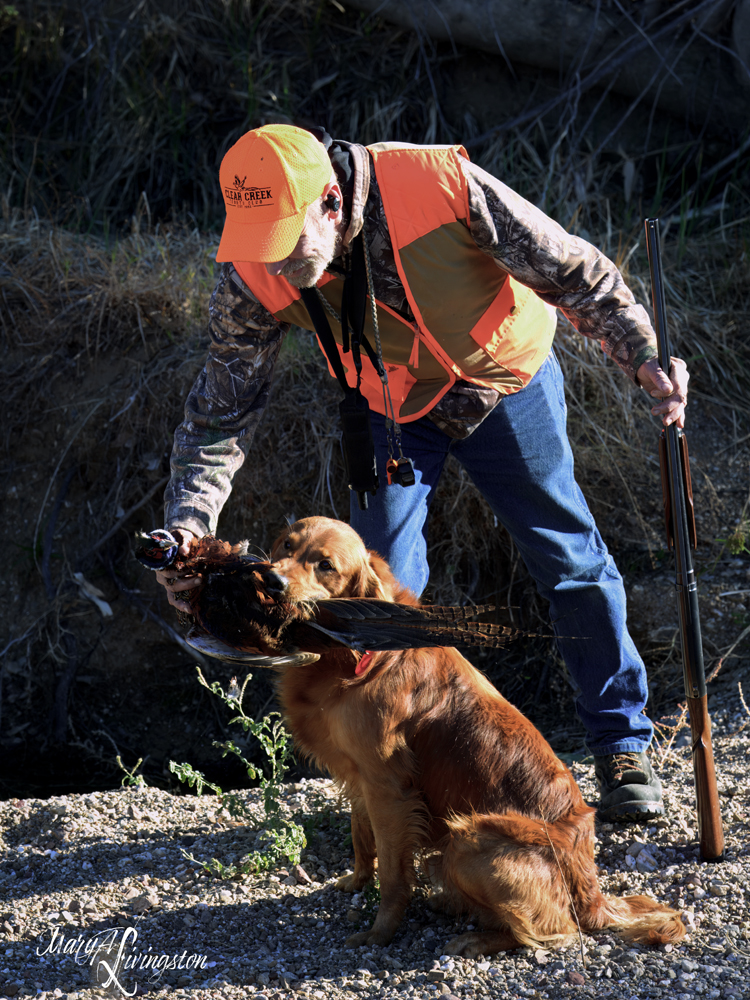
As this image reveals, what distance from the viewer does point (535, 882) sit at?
2.51 m


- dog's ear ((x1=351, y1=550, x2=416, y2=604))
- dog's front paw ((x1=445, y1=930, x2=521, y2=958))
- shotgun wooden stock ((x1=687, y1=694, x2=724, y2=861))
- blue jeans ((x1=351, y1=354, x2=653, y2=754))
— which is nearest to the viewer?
dog's front paw ((x1=445, y1=930, x2=521, y2=958))

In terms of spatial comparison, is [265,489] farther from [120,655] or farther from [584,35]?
[584,35]

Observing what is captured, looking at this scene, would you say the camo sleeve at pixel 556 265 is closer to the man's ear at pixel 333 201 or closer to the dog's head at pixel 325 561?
the man's ear at pixel 333 201

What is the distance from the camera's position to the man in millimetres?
2650

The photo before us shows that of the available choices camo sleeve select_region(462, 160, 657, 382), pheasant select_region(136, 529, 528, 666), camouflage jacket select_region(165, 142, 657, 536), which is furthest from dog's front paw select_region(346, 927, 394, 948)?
camo sleeve select_region(462, 160, 657, 382)

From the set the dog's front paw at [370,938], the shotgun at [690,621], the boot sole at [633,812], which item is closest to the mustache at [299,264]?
the shotgun at [690,621]

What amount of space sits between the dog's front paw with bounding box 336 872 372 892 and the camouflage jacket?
4.25 ft

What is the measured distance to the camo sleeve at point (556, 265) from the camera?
2.78 metres

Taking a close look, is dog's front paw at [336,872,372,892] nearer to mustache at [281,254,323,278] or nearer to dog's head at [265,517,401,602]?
dog's head at [265,517,401,602]

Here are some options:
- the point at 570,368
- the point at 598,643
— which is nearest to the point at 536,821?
the point at 598,643

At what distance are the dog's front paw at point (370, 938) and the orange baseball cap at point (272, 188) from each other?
206 centimetres

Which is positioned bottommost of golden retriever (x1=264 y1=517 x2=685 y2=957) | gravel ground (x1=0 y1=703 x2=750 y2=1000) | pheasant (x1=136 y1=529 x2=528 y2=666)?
gravel ground (x1=0 y1=703 x2=750 y2=1000)

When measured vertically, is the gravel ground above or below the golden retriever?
below

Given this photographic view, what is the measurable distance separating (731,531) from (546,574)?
80.3 inches
